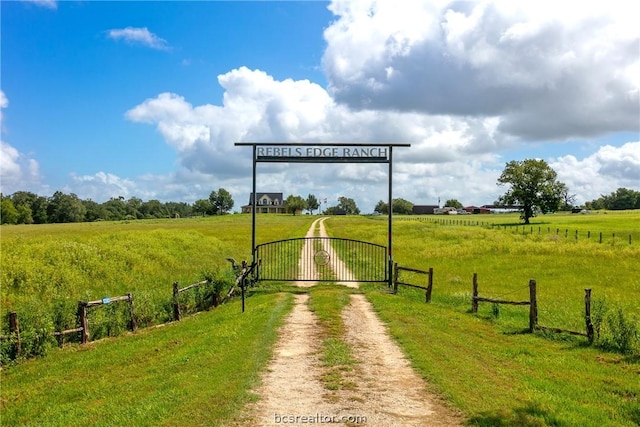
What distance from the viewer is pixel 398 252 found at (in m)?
38.3

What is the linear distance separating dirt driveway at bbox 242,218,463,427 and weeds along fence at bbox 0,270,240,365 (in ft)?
21.3

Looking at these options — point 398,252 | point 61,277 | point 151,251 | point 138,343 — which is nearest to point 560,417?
point 138,343

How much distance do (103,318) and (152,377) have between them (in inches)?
238

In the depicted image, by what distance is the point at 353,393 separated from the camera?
8.19 m

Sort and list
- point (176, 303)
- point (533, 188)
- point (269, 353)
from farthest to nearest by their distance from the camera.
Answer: point (533, 188) → point (176, 303) → point (269, 353)

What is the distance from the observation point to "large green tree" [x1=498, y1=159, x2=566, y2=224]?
283 ft

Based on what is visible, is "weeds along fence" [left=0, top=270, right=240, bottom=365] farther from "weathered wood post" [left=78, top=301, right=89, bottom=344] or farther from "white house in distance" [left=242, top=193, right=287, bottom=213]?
"white house in distance" [left=242, top=193, right=287, bottom=213]

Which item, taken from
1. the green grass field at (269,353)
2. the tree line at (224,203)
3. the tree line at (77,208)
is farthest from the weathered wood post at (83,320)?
the tree line at (77,208)

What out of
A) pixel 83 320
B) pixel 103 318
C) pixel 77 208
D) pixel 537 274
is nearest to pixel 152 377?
pixel 83 320

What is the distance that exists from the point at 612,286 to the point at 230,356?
19.5 metres

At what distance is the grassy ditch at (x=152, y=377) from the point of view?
7.98 meters

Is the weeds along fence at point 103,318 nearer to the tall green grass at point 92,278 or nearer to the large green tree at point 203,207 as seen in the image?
the tall green grass at point 92,278

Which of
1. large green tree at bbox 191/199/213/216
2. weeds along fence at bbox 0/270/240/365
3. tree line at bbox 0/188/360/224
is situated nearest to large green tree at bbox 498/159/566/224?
weeds along fence at bbox 0/270/240/365

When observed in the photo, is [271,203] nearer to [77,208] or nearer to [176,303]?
[77,208]
